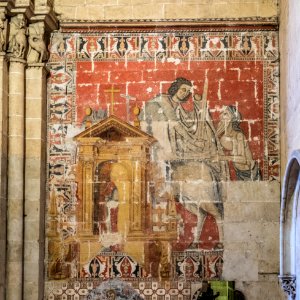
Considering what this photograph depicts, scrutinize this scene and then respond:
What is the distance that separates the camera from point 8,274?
11594 millimetres

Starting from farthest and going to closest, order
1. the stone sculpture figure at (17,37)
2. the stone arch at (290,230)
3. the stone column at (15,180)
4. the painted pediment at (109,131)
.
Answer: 1. the painted pediment at (109,131)
2. the stone sculpture figure at (17,37)
3. the stone column at (15,180)
4. the stone arch at (290,230)

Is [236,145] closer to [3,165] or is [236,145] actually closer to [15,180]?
[15,180]

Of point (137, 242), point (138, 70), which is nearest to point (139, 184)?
point (137, 242)

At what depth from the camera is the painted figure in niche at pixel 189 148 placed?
12008mm

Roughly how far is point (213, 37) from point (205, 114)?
1.02m

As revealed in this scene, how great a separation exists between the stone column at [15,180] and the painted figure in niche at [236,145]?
256 cm

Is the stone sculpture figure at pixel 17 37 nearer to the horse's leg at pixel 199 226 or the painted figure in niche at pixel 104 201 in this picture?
the painted figure in niche at pixel 104 201

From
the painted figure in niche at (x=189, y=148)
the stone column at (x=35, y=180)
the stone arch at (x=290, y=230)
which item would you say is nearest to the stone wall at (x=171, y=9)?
the painted figure in niche at (x=189, y=148)

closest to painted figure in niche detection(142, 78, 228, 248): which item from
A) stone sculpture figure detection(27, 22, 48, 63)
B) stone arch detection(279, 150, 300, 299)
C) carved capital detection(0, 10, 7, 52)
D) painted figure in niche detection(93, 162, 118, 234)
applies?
painted figure in niche detection(93, 162, 118, 234)

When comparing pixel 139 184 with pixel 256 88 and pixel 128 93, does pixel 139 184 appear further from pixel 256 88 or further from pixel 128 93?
pixel 256 88

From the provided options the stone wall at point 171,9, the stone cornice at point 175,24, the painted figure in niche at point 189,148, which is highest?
the stone wall at point 171,9

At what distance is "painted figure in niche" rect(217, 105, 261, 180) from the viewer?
12039 mm

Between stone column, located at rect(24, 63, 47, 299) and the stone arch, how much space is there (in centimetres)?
307

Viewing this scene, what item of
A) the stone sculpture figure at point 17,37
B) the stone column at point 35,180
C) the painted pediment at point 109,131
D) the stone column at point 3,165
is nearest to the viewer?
the stone column at point 3,165
